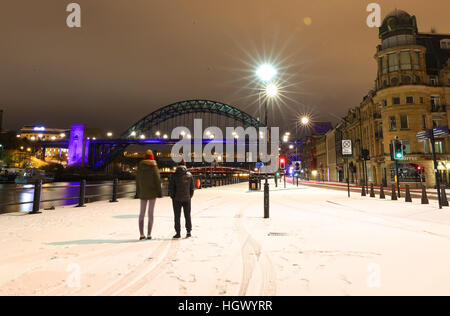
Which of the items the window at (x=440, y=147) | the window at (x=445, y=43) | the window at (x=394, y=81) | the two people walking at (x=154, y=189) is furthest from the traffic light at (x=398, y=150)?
the window at (x=445, y=43)

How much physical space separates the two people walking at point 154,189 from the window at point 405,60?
127 ft

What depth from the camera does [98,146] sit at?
102875mm

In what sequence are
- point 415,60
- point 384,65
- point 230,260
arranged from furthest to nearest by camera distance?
point 384,65
point 415,60
point 230,260

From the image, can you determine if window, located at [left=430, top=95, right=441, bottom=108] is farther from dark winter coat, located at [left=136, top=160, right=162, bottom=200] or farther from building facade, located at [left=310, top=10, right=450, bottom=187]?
dark winter coat, located at [left=136, top=160, right=162, bottom=200]

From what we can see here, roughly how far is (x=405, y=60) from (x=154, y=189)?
132 ft

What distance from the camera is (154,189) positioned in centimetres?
597

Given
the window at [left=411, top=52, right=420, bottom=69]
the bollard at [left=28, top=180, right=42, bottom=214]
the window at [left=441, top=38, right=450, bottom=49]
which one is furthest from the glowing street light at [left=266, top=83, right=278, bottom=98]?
the window at [left=441, top=38, right=450, bottom=49]

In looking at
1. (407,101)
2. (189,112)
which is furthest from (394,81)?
(189,112)

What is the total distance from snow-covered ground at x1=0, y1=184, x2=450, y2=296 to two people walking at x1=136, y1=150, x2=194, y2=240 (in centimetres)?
54

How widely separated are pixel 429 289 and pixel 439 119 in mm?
39331

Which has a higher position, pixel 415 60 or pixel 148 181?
pixel 415 60

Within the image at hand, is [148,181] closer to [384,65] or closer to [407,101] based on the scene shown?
[407,101]

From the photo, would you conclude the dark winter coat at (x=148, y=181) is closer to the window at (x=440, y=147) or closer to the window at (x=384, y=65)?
the window at (x=384, y=65)

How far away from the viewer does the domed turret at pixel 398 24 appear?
3469 centimetres
